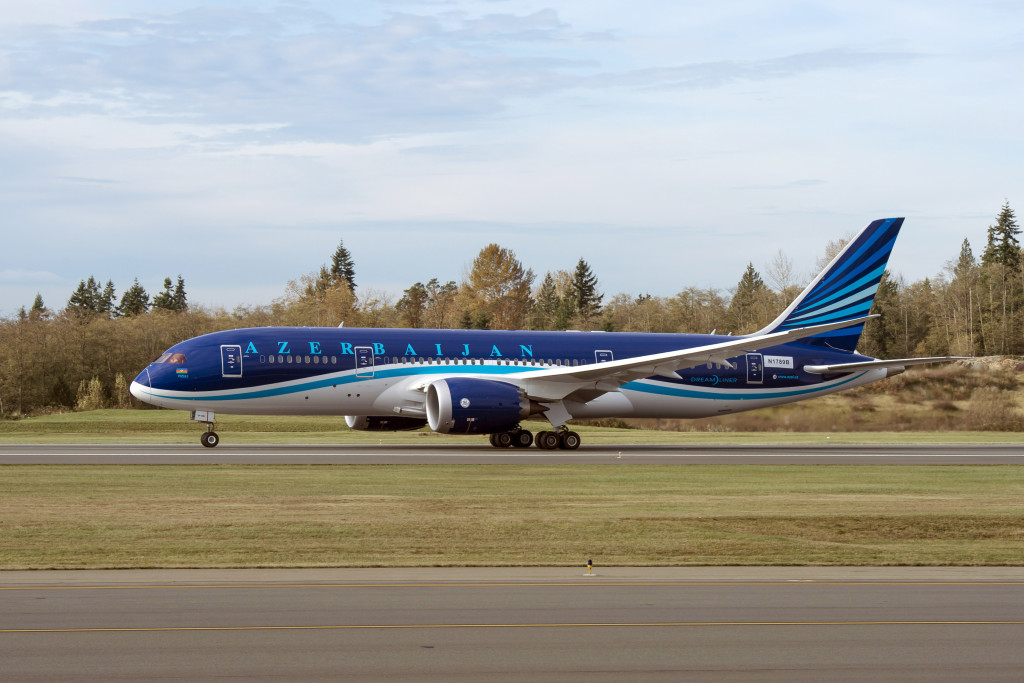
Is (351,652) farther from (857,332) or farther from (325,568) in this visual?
(857,332)

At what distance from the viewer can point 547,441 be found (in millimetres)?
35125

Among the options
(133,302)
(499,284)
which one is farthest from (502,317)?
(133,302)

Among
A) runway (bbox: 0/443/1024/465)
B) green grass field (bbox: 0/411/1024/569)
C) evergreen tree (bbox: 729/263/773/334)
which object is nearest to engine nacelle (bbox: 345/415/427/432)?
runway (bbox: 0/443/1024/465)

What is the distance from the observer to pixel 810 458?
31.7 m

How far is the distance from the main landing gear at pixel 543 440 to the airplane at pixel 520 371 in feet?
0.14

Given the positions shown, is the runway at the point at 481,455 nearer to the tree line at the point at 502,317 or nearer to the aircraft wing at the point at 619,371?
the aircraft wing at the point at 619,371

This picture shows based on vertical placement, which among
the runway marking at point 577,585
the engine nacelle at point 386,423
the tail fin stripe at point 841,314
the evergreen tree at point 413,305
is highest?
the evergreen tree at point 413,305

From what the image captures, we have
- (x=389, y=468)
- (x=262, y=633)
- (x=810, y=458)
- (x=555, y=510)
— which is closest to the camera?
(x=262, y=633)

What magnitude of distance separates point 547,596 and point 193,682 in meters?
4.25

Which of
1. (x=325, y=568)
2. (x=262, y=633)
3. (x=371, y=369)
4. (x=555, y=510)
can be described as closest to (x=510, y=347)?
(x=371, y=369)

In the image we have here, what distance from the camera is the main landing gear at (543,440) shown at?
115 ft

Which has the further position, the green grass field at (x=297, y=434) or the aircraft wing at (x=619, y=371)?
the green grass field at (x=297, y=434)

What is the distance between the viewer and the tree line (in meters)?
74.3

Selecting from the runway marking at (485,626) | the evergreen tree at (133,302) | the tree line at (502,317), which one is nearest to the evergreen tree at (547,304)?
the tree line at (502,317)
